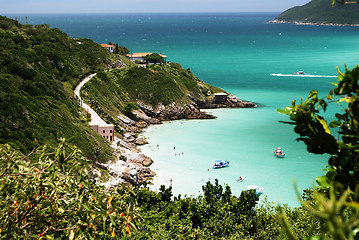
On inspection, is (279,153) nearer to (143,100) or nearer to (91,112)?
(91,112)

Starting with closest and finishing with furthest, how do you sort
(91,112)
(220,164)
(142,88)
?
(220,164) < (91,112) < (142,88)

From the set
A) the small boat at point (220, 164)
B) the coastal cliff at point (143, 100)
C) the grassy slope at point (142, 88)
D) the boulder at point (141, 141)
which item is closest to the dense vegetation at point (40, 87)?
the coastal cliff at point (143, 100)

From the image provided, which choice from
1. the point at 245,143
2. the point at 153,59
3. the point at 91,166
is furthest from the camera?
the point at 153,59

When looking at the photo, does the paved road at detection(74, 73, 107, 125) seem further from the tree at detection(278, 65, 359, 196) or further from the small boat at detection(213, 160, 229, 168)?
the tree at detection(278, 65, 359, 196)

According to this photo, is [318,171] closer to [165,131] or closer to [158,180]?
[158,180]

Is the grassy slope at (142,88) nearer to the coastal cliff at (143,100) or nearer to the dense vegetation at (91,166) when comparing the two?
the coastal cliff at (143,100)

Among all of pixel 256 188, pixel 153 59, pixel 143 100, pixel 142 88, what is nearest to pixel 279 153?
pixel 256 188
